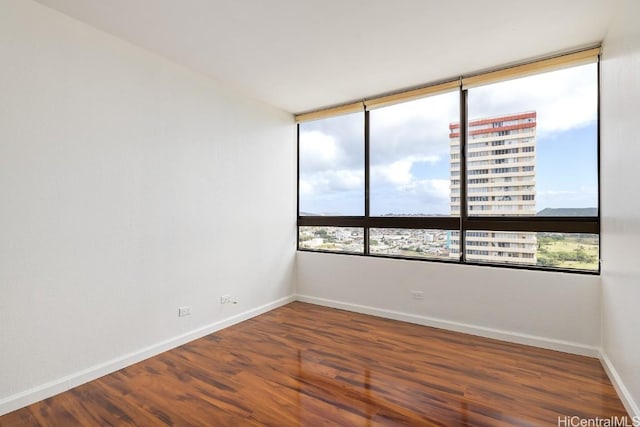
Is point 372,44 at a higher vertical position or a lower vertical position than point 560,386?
higher

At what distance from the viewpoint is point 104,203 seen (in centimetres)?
261

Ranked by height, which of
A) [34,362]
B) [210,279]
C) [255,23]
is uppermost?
[255,23]

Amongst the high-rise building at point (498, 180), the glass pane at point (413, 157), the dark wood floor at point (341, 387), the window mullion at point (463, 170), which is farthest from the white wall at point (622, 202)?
the glass pane at point (413, 157)

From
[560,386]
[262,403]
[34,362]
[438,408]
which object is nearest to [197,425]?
[262,403]

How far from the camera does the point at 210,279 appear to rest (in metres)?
3.53

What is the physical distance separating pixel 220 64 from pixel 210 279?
7.30 ft

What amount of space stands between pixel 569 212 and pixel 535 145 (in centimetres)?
71

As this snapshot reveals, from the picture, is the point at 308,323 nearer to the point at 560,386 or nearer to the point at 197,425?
the point at 197,425

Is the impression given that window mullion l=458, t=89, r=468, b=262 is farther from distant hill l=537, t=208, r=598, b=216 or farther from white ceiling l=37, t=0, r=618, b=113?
distant hill l=537, t=208, r=598, b=216

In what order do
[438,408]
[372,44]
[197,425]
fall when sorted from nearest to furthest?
[197,425], [438,408], [372,44]

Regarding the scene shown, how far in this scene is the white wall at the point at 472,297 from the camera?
2.92m

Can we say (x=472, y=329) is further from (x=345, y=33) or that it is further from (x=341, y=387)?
(x=345, y=33)

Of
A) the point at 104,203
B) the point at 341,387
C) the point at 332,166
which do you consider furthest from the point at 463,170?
the point at 104,203

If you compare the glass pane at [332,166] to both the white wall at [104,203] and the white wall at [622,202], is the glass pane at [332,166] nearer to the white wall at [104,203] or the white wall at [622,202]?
the white wall at [104,203]
